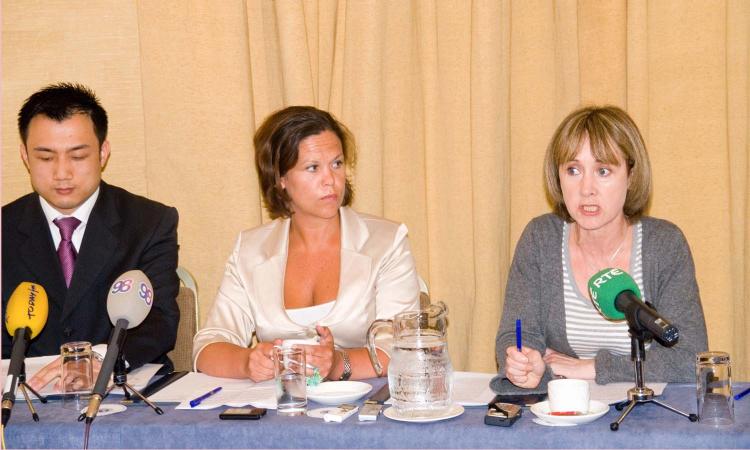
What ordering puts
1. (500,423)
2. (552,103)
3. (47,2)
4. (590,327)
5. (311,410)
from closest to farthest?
(500,423) < (311,410) < (590,327) < (552,103) < (47,2)

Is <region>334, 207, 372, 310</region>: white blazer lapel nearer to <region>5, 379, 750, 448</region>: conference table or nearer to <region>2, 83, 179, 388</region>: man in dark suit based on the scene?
<region>2, 83, 179, 388</region>: man in dark suit

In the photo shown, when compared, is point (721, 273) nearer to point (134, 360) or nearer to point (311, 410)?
point (311, 410)

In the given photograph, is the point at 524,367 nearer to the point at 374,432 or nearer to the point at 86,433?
the point at 374,432

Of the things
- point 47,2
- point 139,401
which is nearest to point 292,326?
point 139,401

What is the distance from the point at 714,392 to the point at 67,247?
233 cm

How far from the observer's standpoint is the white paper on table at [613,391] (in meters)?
1.98

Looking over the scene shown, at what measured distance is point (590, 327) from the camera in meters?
2.55

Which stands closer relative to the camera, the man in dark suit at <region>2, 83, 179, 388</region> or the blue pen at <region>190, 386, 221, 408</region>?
the blue pen at <region>190, 386, 221, 408</region>

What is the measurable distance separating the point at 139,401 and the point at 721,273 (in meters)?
2.31

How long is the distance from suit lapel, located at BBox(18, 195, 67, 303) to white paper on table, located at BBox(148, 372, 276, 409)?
33.8 inches

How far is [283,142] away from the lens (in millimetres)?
2988

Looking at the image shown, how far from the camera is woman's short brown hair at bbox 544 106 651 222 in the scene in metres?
2.51

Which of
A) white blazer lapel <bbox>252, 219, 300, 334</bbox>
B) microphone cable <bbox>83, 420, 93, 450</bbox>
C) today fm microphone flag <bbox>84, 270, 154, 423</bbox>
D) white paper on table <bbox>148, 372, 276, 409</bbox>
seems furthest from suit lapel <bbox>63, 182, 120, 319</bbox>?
microphone cable <bbox>83, 420, 93, 450</bbox>

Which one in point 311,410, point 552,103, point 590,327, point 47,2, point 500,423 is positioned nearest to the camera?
point 500,423
